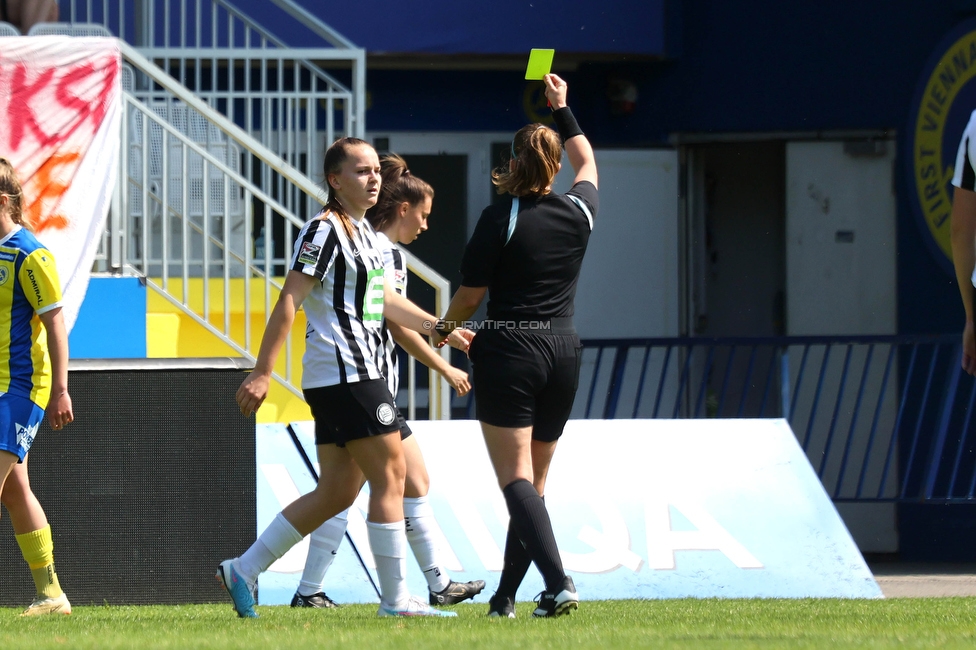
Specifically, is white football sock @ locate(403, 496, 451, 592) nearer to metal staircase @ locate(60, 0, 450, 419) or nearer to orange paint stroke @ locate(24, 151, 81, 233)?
metal staircase @ locate(60, 0, 450, 419)

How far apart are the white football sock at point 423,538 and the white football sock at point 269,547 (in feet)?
2.12

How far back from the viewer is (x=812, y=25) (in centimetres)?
970

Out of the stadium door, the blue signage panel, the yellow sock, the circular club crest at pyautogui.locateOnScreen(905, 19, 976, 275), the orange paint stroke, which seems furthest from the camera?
the stadium door

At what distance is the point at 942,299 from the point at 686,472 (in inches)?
134

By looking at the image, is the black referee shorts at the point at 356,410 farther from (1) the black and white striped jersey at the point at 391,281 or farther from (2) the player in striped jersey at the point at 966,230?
(2) the player in striped jersey at the point at 966,230

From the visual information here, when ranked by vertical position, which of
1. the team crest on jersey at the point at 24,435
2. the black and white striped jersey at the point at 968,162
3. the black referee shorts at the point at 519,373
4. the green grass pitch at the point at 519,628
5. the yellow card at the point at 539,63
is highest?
the yellow card at the point at 539,63

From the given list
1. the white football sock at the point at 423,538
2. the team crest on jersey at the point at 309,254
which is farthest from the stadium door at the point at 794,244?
the team crest on jersey at the point at 309,254

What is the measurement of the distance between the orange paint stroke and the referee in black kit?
129 inches

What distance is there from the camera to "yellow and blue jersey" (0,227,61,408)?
4801mm

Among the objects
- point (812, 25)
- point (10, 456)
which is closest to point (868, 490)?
point (812, 25)

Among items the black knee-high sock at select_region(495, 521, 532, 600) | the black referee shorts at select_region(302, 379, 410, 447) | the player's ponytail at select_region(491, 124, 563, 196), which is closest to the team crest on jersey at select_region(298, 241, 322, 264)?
the black referee shorts at select_region(302, 379, 410, 447)

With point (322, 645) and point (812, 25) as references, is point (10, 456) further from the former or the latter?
point (812, 25)

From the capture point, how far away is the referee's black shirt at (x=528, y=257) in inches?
179

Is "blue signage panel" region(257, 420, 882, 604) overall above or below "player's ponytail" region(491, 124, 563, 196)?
below
